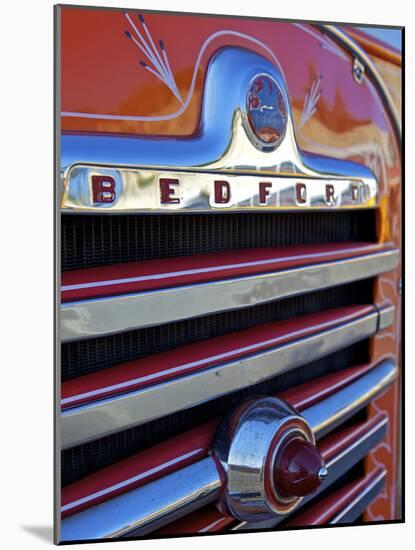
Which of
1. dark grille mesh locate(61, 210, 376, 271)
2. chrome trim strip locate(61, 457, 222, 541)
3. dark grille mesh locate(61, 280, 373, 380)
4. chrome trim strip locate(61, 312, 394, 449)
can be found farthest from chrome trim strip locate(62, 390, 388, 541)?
dark grille mesh locate(61, 210, 376, 271)

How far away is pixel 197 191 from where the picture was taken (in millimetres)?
2148

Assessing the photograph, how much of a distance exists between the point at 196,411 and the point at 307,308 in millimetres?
499

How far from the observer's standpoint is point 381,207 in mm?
2656

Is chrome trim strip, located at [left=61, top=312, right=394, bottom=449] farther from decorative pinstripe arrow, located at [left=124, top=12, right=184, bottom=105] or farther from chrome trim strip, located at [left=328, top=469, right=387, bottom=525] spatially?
decorative pinstripe arrow, located at [left=124, top=12, right=184, bottom=105]

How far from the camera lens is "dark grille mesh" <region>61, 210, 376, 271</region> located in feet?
6.68

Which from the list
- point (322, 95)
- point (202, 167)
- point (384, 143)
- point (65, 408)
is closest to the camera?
point (65, 408)

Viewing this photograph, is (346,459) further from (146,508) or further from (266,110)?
(266,110)

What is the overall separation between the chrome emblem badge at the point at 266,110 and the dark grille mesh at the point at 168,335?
1.50 ft

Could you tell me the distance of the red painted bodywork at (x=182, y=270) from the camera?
1.98m

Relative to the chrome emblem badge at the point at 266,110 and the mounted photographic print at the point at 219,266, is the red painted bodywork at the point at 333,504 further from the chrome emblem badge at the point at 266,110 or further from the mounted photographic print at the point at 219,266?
the chrome emblem badge at the point at 266,110

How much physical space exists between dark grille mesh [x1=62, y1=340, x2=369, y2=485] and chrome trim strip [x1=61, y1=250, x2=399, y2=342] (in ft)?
0.83

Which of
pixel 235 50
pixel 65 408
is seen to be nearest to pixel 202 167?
pixel 235 50

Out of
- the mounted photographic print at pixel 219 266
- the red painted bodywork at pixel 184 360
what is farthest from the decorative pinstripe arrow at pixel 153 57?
the red painted bodywork at pixel 184 360

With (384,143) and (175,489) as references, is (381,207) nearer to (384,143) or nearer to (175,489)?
(384,143)
